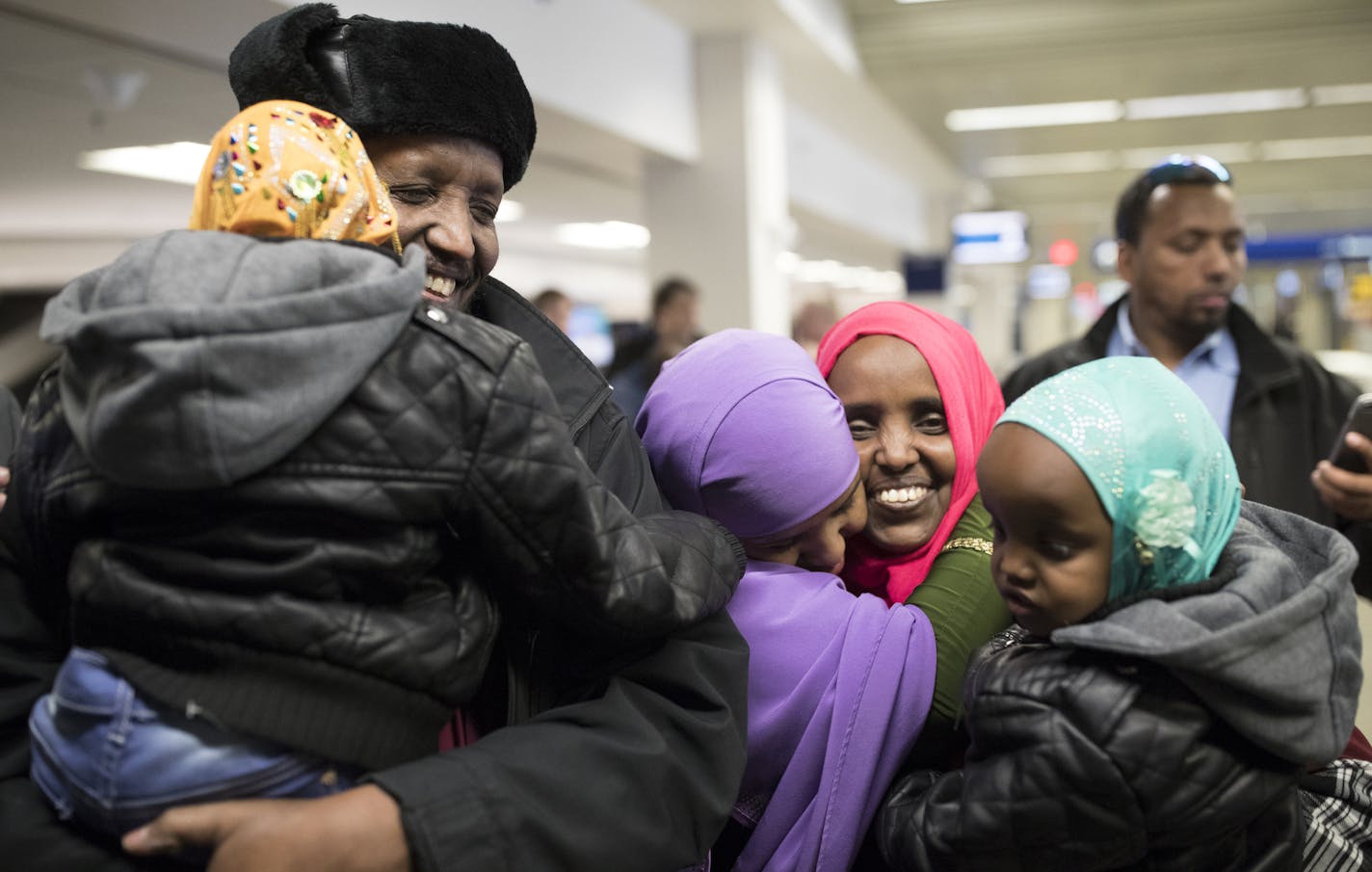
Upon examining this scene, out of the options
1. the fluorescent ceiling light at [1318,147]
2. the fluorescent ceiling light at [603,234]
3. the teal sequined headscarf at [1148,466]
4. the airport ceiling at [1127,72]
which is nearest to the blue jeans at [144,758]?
the teal sequined headscarf at [1148,466]

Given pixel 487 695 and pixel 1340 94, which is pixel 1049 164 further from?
pixel 487 695

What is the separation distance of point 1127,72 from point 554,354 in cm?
1060

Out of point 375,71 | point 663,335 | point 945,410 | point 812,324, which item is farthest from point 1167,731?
point 812,324

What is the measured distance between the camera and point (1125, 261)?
10.7 feet

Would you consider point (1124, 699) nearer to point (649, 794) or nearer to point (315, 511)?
point (649, 794)

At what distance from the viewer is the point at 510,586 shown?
104cm

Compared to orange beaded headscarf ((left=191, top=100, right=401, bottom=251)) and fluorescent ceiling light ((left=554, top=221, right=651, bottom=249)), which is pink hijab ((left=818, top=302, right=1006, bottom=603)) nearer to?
orange beaded headscarf ((left=191, top=100, right=401, bottom=251))

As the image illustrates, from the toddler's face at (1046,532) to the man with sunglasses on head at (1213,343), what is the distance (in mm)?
1686

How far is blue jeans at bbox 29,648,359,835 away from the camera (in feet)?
2.92

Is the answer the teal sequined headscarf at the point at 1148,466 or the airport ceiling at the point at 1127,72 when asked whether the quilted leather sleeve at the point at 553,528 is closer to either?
the teal sequined headscarf at the point at 1148,466

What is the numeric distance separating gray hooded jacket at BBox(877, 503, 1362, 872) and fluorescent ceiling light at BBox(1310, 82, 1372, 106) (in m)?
12.1

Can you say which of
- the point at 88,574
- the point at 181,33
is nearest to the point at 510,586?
the point at 88,574

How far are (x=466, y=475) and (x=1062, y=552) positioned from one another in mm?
642

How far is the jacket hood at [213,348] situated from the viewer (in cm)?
84
